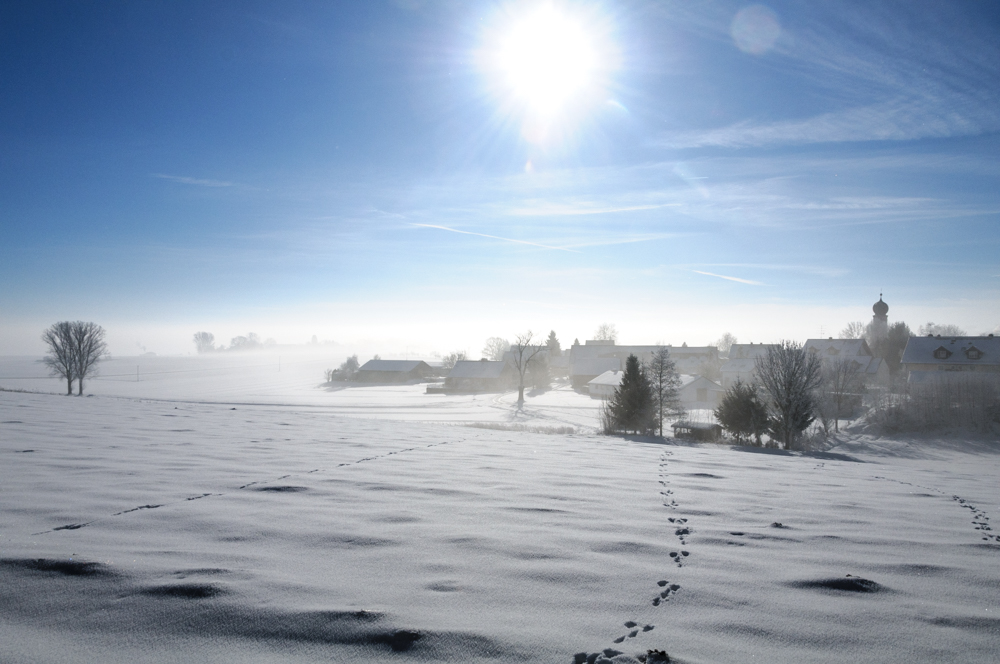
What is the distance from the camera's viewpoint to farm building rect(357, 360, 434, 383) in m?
79.9

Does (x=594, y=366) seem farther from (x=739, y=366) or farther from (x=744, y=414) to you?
(x=744, y=414)

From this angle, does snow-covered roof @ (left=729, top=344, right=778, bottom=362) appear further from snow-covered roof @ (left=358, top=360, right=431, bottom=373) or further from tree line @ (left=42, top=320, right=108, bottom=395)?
tree line @ (left=42, top=320, right=108, bottom=395)

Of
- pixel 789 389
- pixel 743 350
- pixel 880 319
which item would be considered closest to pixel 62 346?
pixel 789 389

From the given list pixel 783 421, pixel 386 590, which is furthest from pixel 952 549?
pixel 783 421

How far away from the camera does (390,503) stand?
17.4ft

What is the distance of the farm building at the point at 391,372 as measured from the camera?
79938 millimetres

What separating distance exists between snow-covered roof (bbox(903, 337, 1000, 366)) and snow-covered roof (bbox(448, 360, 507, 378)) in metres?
48.5

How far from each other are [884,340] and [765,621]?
A: 9190 centimetres

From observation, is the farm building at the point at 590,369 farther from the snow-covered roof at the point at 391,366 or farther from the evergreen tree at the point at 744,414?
the evergreen tree at the point at 744,414

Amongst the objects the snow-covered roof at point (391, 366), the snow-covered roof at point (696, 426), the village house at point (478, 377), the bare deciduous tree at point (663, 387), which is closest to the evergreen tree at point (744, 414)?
the snow-covered roof at point (696, 426)

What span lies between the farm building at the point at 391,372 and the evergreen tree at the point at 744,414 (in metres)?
58.2

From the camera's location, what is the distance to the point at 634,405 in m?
27.8

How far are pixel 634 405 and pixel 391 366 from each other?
60.0 m

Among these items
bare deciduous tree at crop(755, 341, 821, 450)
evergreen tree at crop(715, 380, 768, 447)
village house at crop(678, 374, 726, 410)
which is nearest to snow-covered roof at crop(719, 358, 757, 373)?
village house at crop(678, 374, 726, 410)
